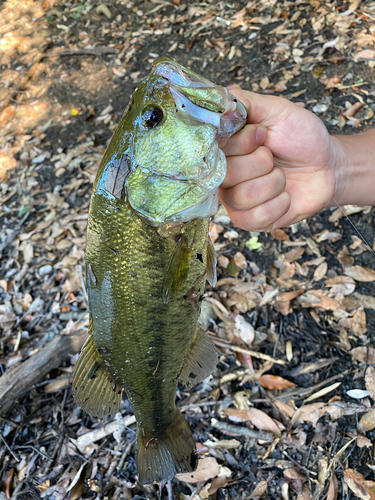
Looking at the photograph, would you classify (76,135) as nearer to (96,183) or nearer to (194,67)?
(194,67)

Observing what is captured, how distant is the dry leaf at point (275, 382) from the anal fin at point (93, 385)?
1300mm

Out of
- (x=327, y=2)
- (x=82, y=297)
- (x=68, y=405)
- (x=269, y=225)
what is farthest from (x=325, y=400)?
(x=327, y=2)

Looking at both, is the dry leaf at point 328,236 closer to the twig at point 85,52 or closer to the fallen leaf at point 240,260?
the fallen leaf at point 240,260

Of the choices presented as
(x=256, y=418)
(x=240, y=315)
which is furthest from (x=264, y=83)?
(x=256, y=418)

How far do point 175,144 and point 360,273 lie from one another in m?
2.24

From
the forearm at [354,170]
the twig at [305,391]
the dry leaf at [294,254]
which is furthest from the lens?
the dry leaf at [294,254]

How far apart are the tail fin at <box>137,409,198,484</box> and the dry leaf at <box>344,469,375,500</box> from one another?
992 mm

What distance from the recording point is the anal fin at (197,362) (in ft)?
6.82

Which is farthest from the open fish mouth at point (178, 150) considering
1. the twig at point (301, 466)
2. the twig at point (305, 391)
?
the twig at point (301, 466)

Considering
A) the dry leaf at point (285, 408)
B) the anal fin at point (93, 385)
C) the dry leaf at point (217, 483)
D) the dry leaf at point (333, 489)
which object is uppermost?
the anal fin at point (93, 385)

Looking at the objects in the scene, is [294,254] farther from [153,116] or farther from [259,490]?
[153,116]

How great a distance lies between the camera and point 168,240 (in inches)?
63.8

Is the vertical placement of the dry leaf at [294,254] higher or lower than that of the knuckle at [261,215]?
lower

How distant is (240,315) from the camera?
3111 millimetres
